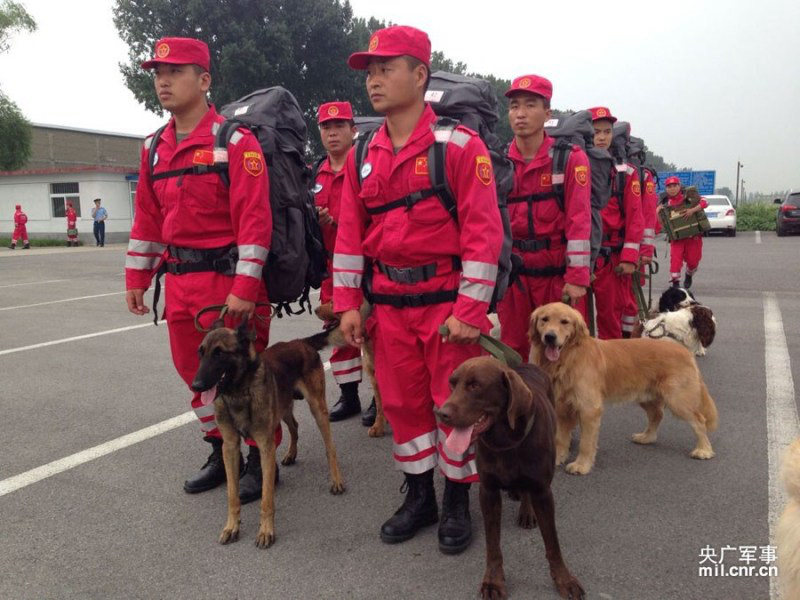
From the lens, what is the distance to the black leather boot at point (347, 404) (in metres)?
5.28

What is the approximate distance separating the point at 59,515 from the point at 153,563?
88 centimetres

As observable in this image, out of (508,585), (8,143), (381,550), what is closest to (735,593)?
(508,585)

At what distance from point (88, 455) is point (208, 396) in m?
1.82

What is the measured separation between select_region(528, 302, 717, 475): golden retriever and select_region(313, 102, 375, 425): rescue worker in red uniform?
164 cm

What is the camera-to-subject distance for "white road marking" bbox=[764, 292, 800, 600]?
11.4 ft

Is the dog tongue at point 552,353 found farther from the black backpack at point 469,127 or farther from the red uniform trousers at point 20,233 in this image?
the red uniform trousers at point 20,233

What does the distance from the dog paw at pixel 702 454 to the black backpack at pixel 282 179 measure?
110 inches

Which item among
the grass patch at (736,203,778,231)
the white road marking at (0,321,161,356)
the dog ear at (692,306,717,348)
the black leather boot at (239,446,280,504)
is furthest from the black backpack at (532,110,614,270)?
the grass patch at (736,203,778,231)

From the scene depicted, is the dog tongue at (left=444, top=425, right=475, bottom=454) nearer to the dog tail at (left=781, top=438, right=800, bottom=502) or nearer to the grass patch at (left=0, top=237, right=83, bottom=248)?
the dog tail at (left=781, top=438, right=800, bottom=502)

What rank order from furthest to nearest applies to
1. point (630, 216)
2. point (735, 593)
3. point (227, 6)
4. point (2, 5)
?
point (227, 6)
point (2, 5)
point (630, 216)
point (735, 593)

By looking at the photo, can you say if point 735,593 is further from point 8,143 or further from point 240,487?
point 8,143

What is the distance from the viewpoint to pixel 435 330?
3.15 meters

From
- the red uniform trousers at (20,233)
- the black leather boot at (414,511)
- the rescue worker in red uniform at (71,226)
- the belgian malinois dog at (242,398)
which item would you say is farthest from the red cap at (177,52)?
the rescue worker in red uniform at (71,226)

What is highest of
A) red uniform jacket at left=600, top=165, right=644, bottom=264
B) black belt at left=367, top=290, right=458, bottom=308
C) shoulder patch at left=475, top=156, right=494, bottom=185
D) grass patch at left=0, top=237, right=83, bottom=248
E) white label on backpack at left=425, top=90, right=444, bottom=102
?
white label on backpack at left=425, top=90, right=444, bottom=102
